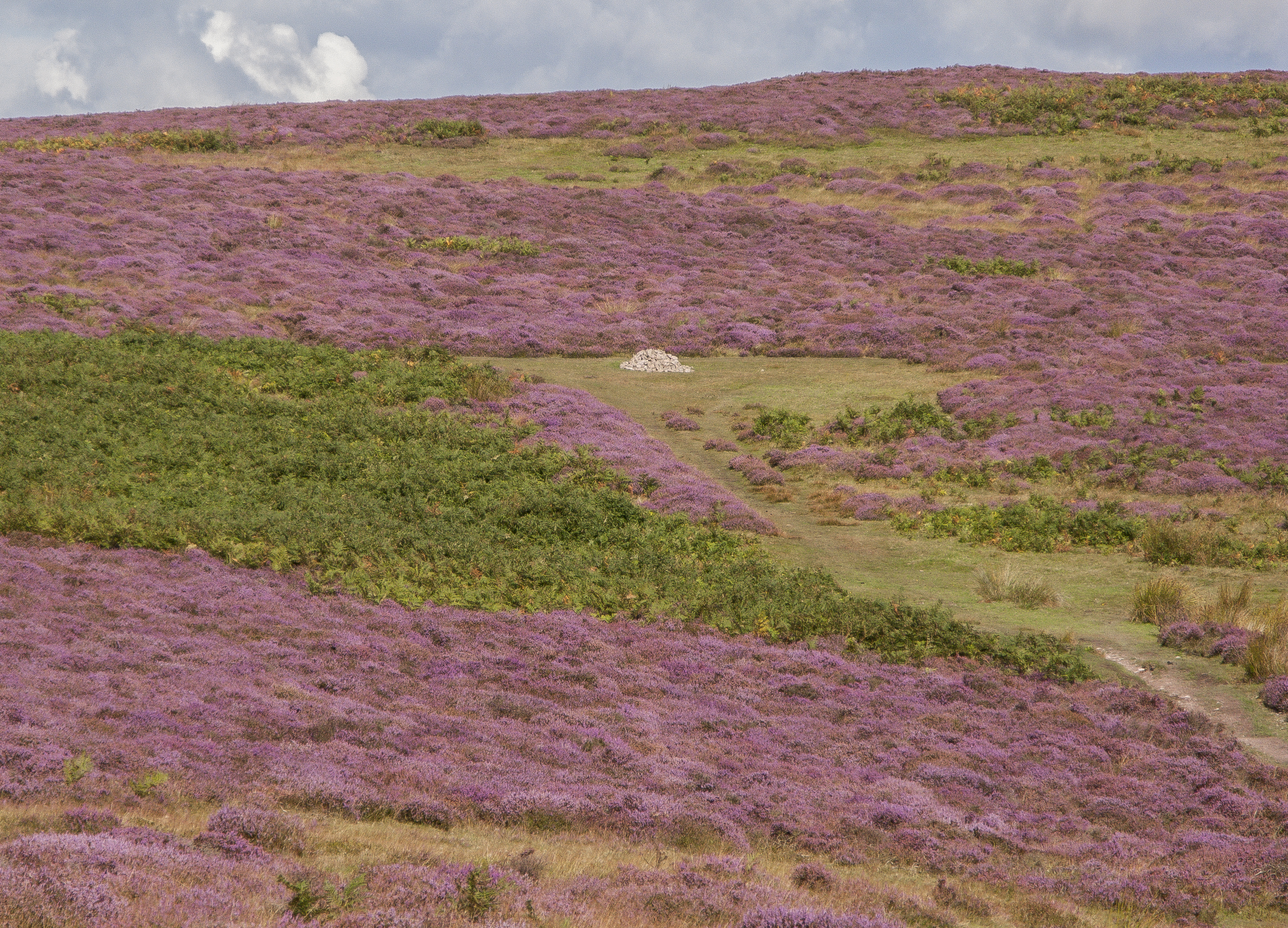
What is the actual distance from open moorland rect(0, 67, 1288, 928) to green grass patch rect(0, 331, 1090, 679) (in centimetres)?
12

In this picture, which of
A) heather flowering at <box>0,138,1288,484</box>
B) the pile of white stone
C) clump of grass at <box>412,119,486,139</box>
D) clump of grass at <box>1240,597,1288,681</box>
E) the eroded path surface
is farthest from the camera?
clump of grass at <box>412,119,486,139</box>

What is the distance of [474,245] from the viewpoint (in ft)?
161

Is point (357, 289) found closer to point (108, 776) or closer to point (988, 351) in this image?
point (988, 351)

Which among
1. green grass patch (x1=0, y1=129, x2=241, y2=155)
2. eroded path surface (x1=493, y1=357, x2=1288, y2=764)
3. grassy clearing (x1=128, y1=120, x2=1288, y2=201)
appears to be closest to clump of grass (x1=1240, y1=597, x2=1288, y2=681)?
eroded path surface (x1=493, y1=357, x2=1288, y2=764)

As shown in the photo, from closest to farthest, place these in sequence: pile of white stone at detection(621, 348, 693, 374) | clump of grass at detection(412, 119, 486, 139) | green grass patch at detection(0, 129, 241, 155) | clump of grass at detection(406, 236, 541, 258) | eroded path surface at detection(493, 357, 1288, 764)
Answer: eroded path surface at detection(493, 357, 1288, 764), pile of white stone at detection(621, 348, 693, 374), clump of grass at detection(406, 236, 541, 258), green grass patch at detection(0, 129, 241, 155), clump of grass at detection(412, 119, 486, 139)

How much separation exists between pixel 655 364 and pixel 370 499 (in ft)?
56.3

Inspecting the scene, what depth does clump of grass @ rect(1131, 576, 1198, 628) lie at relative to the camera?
61.6 ft

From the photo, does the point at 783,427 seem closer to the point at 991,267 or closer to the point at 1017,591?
the point at 1017,591

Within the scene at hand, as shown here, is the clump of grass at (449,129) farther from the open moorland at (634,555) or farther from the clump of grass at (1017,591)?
the clump of grass at (1017,591)

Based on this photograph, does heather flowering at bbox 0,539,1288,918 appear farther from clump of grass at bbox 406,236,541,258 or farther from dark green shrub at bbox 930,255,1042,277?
dark green shrub at bbox 930,255,1042,277

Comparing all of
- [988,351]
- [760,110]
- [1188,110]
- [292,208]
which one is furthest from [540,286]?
[1188,110]

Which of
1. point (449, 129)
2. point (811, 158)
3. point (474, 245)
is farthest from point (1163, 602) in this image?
point (449, 129)

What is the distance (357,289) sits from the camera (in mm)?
41844

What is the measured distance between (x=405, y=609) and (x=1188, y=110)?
7086 cm
